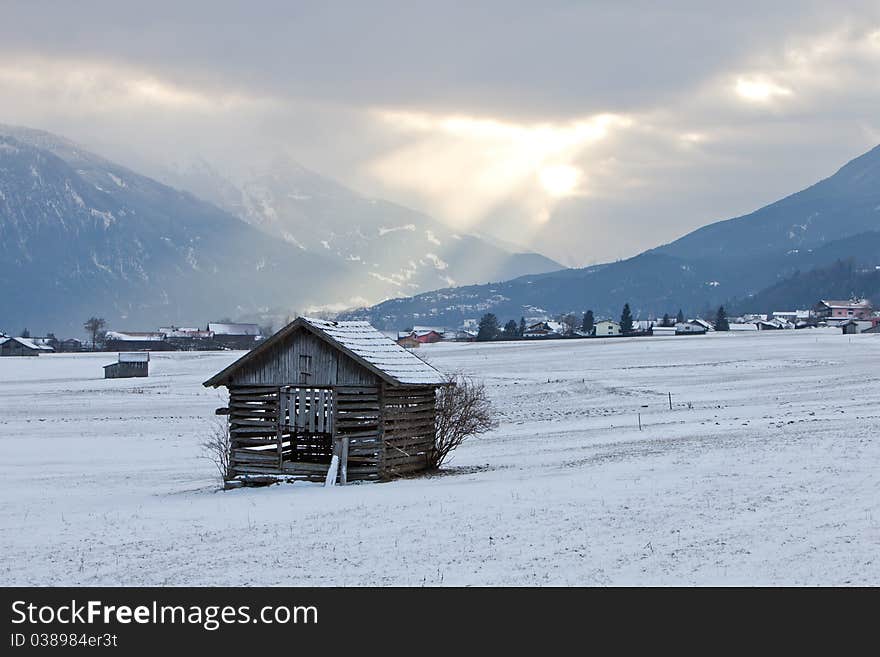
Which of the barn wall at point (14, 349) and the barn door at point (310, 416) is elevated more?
the barn wall at point (14, 349)

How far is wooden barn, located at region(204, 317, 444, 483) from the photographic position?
111 ft

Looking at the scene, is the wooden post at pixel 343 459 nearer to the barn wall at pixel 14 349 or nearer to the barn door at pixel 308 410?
the barn door at pixel 308 410

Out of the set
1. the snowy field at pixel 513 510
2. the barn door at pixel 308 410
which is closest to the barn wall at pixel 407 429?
the snowy field at pixel 513 510

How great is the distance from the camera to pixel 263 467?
34375 mm

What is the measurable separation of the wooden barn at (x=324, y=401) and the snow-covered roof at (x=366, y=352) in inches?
1.7

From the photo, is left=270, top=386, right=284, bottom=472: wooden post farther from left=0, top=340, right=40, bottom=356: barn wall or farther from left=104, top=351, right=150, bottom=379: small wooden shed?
left=0, top=340, right=40, bottom=356: barn wall

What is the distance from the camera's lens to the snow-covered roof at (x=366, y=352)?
109ft

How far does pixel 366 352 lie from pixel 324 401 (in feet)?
6.58

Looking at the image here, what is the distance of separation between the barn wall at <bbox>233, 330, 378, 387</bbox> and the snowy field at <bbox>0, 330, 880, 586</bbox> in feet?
11.3

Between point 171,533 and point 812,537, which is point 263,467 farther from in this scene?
Answer: point 812,537

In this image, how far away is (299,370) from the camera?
3422 cm

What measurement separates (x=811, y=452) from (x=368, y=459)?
13122 mm

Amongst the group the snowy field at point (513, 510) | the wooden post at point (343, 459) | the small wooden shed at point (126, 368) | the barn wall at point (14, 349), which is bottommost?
the snowy field at point (513, 510)
